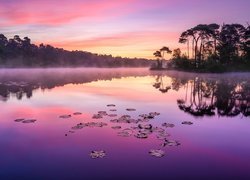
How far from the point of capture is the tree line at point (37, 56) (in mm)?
114562

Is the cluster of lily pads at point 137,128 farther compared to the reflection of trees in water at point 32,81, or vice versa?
the reflection of trees in water at point 32,81

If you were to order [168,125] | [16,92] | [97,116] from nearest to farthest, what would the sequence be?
[168,125], [97,116], [16,92]

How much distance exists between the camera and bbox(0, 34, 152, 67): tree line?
115 metres

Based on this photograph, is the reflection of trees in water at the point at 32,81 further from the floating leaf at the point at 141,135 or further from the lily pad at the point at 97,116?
the floating leaf at the point at 141,135

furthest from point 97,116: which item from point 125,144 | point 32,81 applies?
point 32,81

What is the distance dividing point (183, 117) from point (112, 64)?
566 feet

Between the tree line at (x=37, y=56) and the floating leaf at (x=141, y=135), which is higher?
the tree line at (x=37, y=56)

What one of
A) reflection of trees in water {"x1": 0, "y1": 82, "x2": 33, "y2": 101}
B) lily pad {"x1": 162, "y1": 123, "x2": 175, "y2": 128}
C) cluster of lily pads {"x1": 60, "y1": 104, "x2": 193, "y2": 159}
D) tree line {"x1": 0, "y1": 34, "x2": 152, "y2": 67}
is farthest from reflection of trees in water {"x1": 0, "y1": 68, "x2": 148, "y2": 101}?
tree line {"x1": 0, "y1": 34, "x2": 152, "y2": 67}

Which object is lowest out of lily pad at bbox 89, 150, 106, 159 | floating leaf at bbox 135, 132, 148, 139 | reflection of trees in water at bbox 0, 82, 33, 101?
lily pad at bbox 89, 150, 106, 159

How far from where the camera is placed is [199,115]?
626 inches

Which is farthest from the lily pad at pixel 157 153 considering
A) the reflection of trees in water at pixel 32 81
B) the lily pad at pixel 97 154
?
the reflection of trees in water at pixel 32 81

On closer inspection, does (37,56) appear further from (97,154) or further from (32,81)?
(97,154)

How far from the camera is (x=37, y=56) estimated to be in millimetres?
129250

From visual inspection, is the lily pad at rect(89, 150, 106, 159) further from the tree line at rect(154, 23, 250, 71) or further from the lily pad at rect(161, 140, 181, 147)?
the tree line at rect(154, 23, 250, 71)
